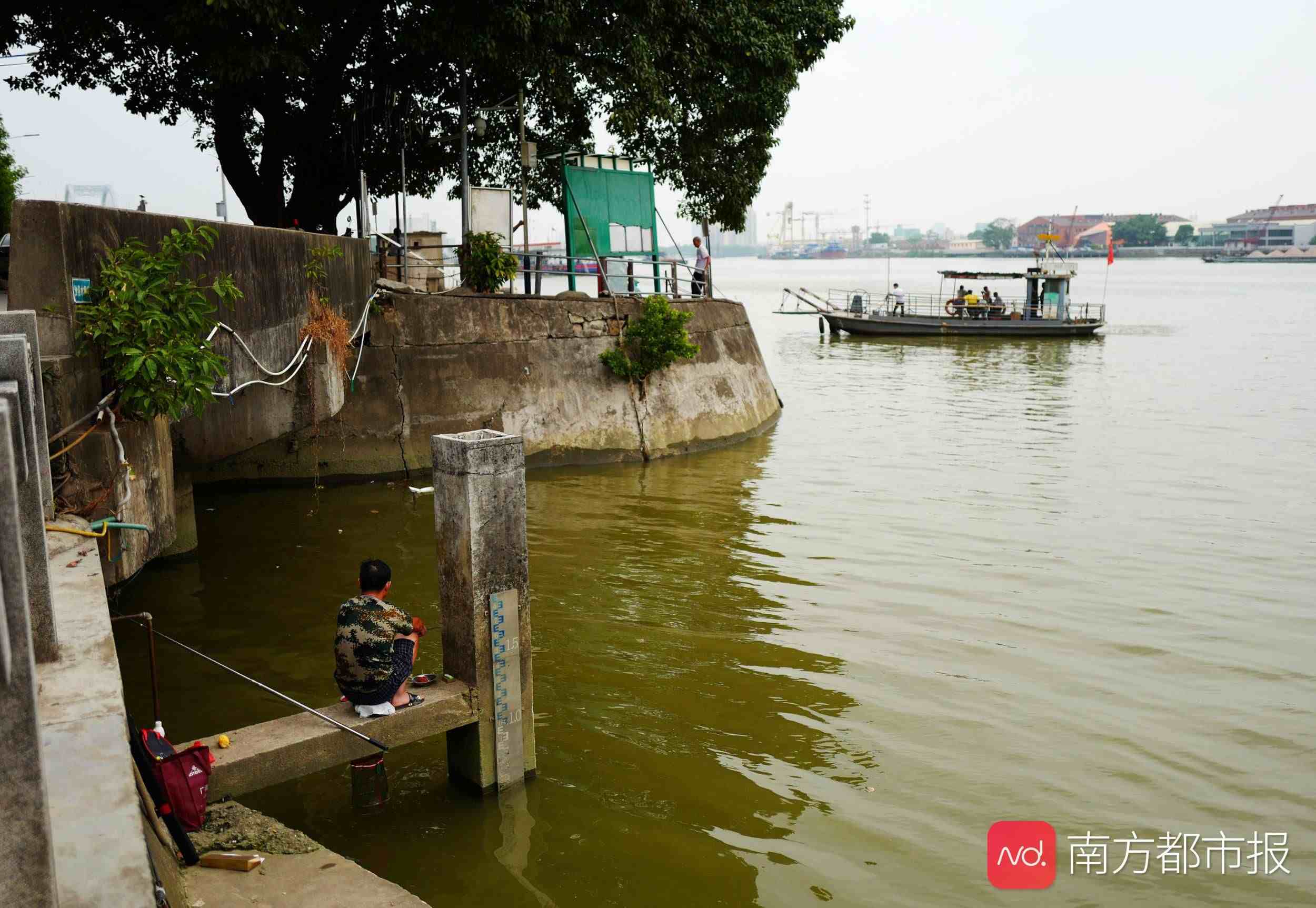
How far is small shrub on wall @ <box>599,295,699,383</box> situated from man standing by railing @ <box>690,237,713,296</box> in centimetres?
246

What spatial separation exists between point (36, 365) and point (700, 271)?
15978mm

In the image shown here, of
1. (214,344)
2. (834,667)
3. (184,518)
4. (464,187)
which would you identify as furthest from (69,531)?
(464,187)

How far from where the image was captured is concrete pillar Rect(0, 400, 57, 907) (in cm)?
243

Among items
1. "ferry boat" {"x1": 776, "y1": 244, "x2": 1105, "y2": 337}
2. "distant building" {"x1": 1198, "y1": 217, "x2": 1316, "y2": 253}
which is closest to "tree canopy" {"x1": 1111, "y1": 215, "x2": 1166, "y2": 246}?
"distant building" {"x1": 1198, "y1": 217, "x2": 1316, "y2": 253}

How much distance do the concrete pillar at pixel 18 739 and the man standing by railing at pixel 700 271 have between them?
1717 cm

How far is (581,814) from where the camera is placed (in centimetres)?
641

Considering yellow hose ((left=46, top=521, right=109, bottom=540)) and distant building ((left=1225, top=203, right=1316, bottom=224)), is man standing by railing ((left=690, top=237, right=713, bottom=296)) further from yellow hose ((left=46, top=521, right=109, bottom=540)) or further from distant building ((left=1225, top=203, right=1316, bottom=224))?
distant building ((left=1225, top=203, right=1316, bottom=224))

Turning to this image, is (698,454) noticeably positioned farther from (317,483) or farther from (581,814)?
(581,814)

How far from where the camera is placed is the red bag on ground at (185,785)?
487cm

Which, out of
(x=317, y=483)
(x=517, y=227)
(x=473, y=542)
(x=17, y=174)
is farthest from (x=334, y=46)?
(x=17, y=174)

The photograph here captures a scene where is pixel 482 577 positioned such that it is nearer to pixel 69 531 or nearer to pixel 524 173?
pixel 69 531

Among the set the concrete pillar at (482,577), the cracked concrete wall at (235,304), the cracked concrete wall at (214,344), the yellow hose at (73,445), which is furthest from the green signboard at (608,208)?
the concrete pillar at (482,577)

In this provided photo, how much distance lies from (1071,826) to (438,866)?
3.67 m

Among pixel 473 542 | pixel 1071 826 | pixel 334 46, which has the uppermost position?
pixel 334 46
